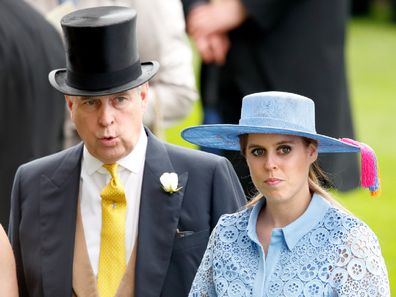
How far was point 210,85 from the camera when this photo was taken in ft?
30.6

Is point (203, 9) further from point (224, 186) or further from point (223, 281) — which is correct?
point (223, 281)

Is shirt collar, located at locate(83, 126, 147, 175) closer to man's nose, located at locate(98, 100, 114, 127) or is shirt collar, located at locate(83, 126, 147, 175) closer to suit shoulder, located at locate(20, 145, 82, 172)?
suit shoulder, located at locate(20, 145, 82, 172)

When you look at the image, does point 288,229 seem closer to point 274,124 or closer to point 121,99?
point 274,124

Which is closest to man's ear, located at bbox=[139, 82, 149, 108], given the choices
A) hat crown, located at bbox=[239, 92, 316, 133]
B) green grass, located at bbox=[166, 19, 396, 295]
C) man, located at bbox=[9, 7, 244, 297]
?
man, located at bbox=[9, 7, 244, 297]

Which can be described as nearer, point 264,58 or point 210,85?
point 264,58

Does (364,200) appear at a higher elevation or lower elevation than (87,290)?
lower

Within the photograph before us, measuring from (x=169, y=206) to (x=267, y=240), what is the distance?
0.69 metres

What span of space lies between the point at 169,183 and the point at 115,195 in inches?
8.3

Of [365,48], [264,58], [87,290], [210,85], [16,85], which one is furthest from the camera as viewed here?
[365,48]

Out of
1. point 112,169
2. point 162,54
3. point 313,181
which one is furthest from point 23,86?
point 313,181

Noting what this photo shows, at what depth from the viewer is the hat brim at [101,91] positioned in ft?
19.6

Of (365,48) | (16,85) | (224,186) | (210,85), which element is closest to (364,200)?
(210,85)

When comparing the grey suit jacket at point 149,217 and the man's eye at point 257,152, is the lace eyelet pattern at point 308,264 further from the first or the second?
the grey suit jacket at point 149,217

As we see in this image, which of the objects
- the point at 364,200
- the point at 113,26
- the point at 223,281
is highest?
the point at 113,26
